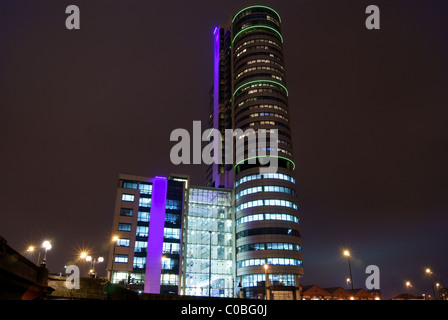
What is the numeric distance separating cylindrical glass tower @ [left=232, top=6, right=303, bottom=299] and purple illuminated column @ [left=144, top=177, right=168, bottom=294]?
1009 inches

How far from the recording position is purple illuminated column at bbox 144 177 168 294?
95312 millimetres

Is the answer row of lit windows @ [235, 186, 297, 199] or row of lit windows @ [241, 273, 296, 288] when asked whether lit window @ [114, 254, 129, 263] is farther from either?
row of lit windows @ [235, 186, 297, 199]

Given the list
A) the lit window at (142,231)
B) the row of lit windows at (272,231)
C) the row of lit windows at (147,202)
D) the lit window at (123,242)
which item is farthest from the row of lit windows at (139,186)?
the row of lit windows at (272,231)

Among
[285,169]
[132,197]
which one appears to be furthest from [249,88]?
[132,197]

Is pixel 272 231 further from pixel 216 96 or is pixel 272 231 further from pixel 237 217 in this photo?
pixel 216 96

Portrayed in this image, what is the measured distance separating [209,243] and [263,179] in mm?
27864

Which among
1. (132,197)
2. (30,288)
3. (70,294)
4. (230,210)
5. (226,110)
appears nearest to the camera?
(30,288)

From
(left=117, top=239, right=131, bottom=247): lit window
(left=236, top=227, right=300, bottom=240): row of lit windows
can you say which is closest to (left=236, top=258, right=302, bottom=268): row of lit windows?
(left=236, top=227, right=300, bottom=240): row of lit windows

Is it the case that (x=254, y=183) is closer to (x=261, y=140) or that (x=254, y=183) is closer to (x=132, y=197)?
(x=261, y=140)

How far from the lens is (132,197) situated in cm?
10350

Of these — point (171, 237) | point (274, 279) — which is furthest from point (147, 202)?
point (274, 279)

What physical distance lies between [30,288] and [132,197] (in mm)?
77709
